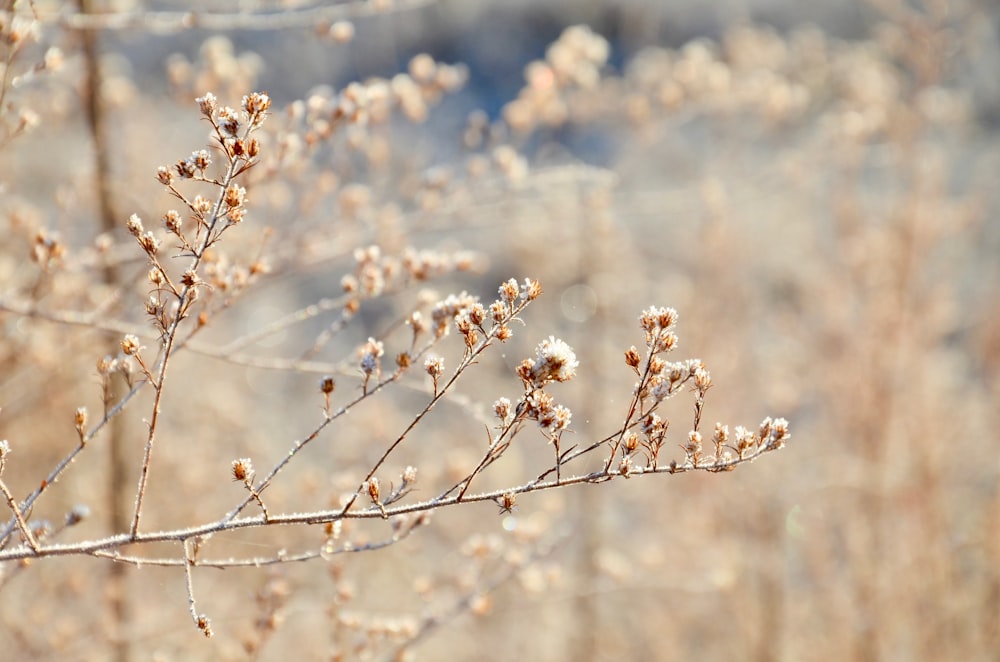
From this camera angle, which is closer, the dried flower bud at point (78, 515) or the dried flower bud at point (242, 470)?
the dried flower bud at point (242, 470)

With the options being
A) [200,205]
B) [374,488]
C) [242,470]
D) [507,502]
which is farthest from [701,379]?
[200,205]

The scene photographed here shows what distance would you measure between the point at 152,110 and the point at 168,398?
228 cm

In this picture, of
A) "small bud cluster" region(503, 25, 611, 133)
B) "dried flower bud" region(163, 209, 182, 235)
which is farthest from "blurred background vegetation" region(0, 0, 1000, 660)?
"dried flower bud" region(163, 209, 182, 235)

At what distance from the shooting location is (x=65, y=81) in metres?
3.33

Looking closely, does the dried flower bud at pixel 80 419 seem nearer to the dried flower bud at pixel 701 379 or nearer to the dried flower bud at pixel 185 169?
the dried flower bud at pixel 185 169

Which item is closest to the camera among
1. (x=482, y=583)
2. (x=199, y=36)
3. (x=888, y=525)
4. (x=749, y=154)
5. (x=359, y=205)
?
(x=482, y=583)

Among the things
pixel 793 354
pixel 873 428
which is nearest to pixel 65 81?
pixel 873 428

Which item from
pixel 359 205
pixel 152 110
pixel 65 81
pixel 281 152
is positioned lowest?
pixel 281 152

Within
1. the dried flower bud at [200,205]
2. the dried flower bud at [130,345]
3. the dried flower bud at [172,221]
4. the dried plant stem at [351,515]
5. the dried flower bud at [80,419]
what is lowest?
the dried plant stem at [351,515]

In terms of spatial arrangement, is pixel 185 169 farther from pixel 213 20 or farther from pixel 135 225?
pixel 213 20

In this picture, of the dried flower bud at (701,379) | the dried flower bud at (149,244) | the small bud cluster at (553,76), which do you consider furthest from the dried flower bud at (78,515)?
the small bud cluster at (553,76)

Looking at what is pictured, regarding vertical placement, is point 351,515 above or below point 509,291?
below

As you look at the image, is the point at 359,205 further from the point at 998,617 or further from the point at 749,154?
the point at 749,154

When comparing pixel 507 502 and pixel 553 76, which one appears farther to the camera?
pixel 553 76
